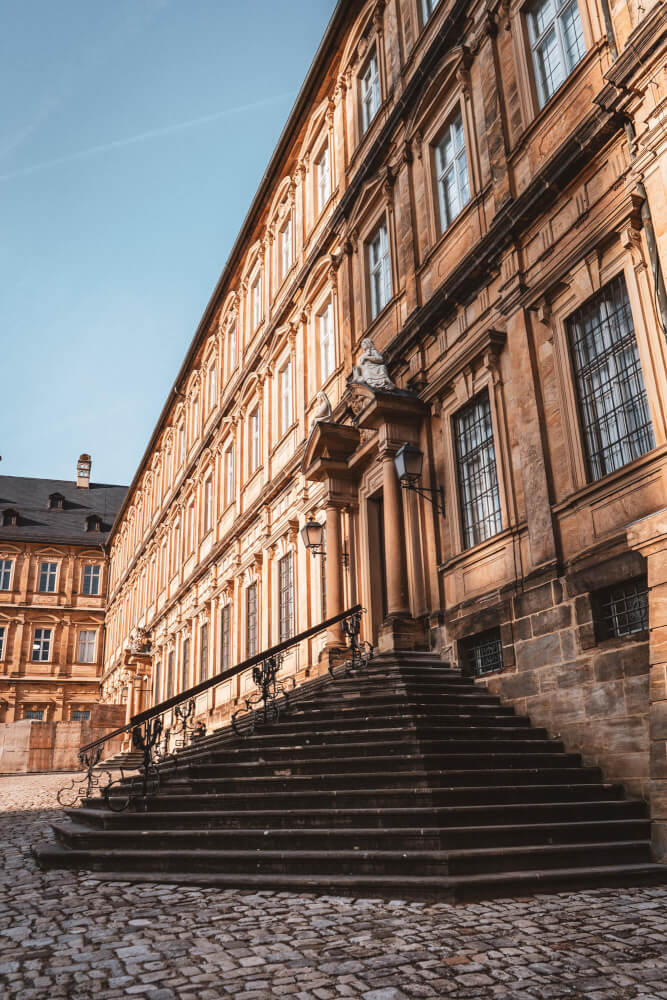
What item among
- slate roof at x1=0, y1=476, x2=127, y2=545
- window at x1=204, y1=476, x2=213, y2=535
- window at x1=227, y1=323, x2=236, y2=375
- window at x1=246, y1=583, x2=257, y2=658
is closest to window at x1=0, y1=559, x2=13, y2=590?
slate roof at x1=0, y1=476, x2=127, y2=545

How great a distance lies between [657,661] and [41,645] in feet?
162

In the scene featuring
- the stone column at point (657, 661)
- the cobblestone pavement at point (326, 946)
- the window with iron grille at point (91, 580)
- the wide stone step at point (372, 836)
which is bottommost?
the cobblestone pavement at point (326, 946)

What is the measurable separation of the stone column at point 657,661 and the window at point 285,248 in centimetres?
1609

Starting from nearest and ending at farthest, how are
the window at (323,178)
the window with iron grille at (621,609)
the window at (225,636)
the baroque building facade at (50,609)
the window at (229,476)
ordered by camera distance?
the window with iron grille at (621,609), the window at (323,178), the window at (225,636), the window at (229,476), the baroque building facade at (50,609)

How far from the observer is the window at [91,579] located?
178 feet

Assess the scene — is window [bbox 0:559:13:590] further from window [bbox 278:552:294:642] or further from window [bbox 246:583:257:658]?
window [bbox 278:552:294:642]

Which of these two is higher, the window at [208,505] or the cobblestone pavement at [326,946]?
the window at [208,505]

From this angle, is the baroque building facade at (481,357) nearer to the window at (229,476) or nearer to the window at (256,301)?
the window at (256,301)

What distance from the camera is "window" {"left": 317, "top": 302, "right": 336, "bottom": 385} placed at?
1817 cm

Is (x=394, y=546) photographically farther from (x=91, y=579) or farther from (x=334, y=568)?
(x=91, y=579)

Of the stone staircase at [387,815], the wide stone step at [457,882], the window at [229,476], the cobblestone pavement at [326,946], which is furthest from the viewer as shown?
the window at [229,476]

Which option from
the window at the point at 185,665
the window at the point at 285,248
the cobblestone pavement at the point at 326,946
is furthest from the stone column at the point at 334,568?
the window at the point at 185,665

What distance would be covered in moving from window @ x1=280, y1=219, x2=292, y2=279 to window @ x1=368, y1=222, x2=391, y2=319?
17.6ft

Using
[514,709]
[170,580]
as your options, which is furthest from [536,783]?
[170,580]
